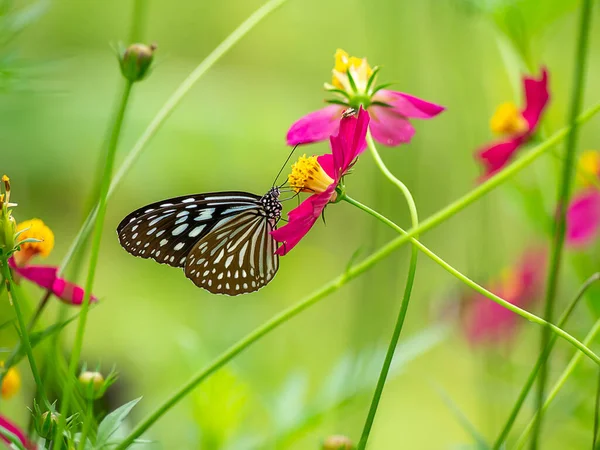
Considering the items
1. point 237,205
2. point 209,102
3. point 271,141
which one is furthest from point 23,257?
point 209,102

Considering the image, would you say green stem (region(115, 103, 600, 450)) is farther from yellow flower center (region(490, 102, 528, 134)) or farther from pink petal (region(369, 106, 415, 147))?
yellow flower center (region(490, 102, 528, 134))

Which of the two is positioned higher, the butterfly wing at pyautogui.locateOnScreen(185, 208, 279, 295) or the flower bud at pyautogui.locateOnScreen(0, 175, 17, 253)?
the flower bud at pyautogui.locateOnScreen(0, 175, 17, 253)

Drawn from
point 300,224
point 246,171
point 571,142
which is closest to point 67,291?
point 300,224

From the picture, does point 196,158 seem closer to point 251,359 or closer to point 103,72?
point 103,72

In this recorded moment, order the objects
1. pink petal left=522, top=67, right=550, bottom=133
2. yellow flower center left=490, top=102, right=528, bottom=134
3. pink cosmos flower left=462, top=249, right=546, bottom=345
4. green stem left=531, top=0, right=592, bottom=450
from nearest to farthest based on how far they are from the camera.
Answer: green stem left=531, top=0, right=592, bottom=450
pink petal left=522, top=67, right=550, bottom=133
yellow flower center left=490, top=102, right=528, bottom=134
pink cosmos flower left=462, top=249, right=546, bottom=345

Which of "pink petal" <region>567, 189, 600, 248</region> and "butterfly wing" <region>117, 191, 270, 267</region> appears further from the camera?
"pink petal" <region>567, 189, 600, 248</region>

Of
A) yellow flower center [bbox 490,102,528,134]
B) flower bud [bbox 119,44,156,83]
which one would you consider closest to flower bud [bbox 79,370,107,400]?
flower bud [bbox 119,44,156,83]
